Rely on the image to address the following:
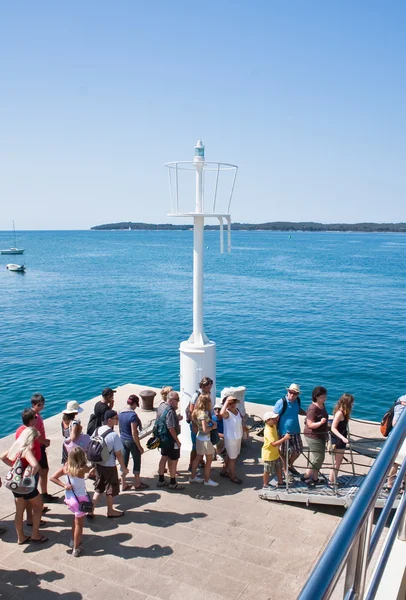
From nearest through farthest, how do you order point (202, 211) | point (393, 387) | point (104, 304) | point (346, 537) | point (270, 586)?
point (346, 537)
point (270, 586)
point (202, 211)
point (393, 387)
point (104, 304)

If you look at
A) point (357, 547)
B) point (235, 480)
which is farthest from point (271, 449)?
point (357, 547)

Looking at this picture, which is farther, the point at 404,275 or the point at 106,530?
the point at 404,275

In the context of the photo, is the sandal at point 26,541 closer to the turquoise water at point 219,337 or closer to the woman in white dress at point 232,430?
the woman in white dress at point 232,430

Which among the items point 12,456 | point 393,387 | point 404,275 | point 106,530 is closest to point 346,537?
point 12,456

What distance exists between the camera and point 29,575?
632 cm

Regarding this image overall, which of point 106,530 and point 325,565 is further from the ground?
point 325,565

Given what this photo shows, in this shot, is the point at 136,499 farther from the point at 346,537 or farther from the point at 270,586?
the point at 346,537

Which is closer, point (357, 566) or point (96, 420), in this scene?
point (357, 566)

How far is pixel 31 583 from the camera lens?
6172mm

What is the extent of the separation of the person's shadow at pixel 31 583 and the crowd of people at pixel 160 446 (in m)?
0.51

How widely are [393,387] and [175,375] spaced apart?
8820mm

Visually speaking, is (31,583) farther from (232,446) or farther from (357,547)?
(357,547)

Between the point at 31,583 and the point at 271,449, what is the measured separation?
381cm

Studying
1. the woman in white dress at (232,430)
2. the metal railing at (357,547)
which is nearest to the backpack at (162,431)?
the woman in white dress at (232,430)
